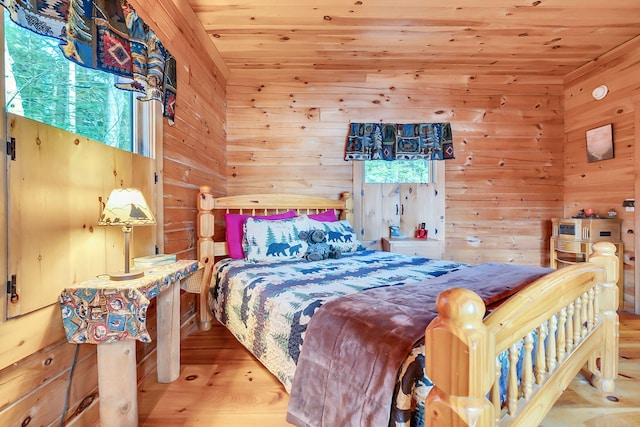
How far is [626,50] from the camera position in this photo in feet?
9.23

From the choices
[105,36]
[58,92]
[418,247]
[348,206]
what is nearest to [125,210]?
[58,92]

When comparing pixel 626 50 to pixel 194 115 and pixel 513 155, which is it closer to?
pixel 513 155

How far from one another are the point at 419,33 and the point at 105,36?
240cm

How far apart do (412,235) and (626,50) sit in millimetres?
2691

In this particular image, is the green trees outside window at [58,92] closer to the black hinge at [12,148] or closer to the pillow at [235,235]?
the black hinge at [12,148]

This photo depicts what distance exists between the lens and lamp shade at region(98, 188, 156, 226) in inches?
46.4

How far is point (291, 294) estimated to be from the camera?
1.45 m

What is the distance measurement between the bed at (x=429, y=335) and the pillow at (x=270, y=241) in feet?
0.54

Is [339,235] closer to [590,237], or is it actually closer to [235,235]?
[235,235]

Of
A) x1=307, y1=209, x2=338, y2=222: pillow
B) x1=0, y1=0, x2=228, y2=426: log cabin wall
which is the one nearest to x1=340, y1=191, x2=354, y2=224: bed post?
x1=307, y1=209, x2=338, y2=222: pillow

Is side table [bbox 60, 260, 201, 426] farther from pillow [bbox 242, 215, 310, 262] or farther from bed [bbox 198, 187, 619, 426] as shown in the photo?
pillow [bbox 242, 215, 310, 262]

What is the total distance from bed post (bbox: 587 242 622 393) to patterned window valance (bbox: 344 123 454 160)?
1998mm

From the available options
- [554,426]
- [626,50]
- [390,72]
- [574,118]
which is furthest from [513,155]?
[554,426]

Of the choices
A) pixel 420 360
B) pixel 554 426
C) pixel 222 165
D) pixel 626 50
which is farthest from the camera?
pixel 222 165
